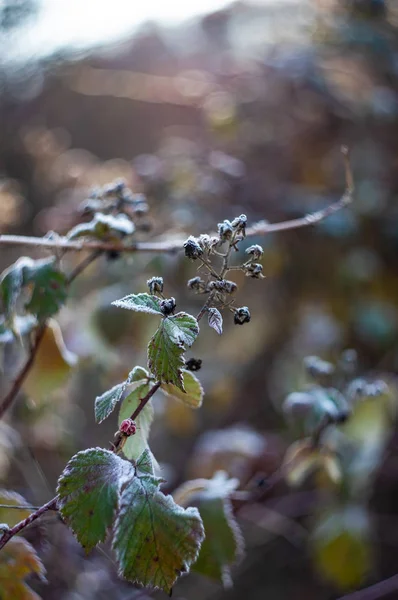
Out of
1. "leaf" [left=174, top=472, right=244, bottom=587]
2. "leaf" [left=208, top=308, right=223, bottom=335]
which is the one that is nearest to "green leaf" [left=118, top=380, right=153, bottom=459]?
"leaf" [left=208, top=308, right=223, bottom=335]

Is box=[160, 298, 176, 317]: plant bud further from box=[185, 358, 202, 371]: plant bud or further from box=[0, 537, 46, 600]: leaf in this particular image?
box=[0, 537, 46, 600]: leaf

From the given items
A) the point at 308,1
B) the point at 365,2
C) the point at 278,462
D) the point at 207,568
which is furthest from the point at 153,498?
the point at 308,1

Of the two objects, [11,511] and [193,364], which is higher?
[193,364]

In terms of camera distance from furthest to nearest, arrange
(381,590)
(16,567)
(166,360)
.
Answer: (381,590) → (16,567) → (166,360)

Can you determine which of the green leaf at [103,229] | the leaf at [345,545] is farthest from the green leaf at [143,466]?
the leaf at [345,545]

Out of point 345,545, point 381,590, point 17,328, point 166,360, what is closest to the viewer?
point 166,360

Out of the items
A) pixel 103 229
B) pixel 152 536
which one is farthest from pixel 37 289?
pixel 152 536

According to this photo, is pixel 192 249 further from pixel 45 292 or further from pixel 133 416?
pixel 45 292
